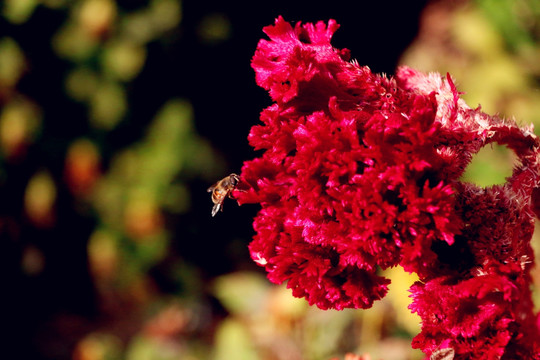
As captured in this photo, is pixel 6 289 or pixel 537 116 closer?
pixel 537 116

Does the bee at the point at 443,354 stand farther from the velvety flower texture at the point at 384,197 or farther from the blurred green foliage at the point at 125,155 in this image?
the blurred green foliage at the point at 125,155

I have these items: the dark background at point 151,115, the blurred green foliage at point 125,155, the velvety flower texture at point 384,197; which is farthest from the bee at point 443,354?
the dark background at point 151,115

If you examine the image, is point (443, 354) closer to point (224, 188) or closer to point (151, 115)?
point (224, 188)

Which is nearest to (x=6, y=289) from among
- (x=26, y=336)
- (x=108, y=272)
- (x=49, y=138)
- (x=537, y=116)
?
(x=26, y=336)

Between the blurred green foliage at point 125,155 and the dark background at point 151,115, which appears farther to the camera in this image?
the dark background at point 151,115

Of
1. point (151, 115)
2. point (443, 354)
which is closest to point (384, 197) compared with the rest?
point (443, 354)

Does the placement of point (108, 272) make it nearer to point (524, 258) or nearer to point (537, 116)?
point (537, 116)
